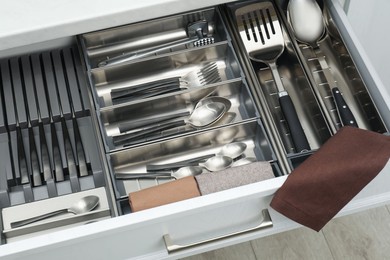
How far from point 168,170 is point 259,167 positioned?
201 mm

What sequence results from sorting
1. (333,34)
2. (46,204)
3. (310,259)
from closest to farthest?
(46,204), (333,34), (310,259)

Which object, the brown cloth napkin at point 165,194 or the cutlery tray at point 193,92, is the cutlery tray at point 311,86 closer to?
the cutlery tray at point 193,92

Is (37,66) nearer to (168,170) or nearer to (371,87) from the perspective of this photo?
(168,170)

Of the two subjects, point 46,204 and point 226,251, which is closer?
point 46,204

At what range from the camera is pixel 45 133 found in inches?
47.8

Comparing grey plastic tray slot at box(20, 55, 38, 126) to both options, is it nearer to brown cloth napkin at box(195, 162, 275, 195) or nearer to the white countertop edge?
the white countertop edge

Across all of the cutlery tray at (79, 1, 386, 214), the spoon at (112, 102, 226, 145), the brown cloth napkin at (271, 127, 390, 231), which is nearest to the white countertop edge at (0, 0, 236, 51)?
the cutlery tray at (79, 1, 386, 214)

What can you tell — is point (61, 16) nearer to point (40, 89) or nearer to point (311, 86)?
point (40, 89)

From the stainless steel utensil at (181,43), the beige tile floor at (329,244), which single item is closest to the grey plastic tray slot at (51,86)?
the stainless steel utensil at (181,43)

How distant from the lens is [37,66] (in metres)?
1.26

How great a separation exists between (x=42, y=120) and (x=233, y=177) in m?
0.42

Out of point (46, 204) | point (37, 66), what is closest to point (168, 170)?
point (46, 204)

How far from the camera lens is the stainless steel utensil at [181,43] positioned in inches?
48.3

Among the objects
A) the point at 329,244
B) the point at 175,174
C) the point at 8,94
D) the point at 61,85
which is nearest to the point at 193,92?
the point at 175,174
